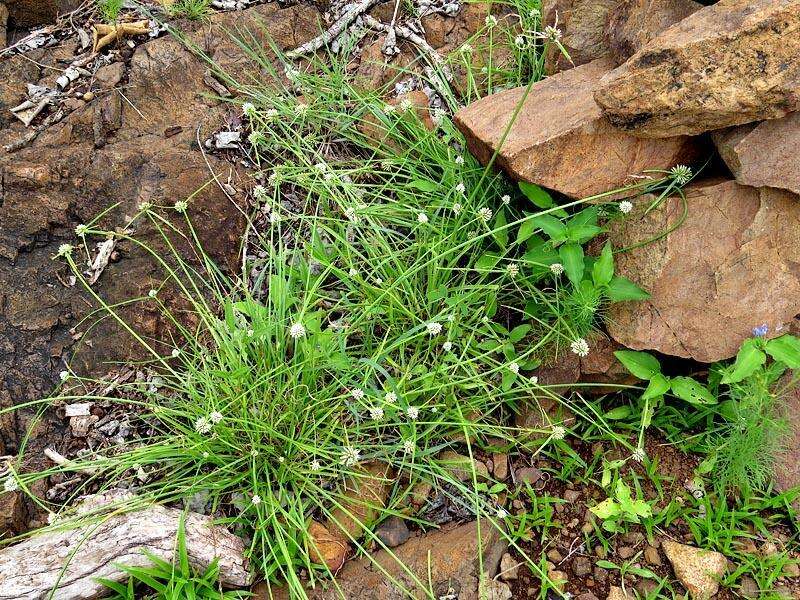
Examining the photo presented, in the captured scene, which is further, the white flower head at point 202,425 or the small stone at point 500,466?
the small stone at point 500,466

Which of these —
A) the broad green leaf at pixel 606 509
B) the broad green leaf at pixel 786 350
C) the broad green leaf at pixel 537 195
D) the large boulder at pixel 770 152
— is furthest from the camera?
the broad green leaf at pixel 537 195

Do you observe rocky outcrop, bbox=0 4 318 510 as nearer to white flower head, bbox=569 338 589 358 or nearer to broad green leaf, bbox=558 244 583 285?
broad green leaf, bbox=558 244 583 285

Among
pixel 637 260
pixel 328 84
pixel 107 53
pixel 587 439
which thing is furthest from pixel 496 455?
pixel 107 53

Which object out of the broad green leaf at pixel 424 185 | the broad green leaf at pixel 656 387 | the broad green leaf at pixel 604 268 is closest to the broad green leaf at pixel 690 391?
the broad green leaf at pixel 656 387

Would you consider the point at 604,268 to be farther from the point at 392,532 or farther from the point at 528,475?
the point at 392,532

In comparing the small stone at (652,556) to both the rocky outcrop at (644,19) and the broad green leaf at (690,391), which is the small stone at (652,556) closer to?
the broad green leaf at (690,391)

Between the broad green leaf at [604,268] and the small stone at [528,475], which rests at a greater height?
the broad green leaf at [604,268]
